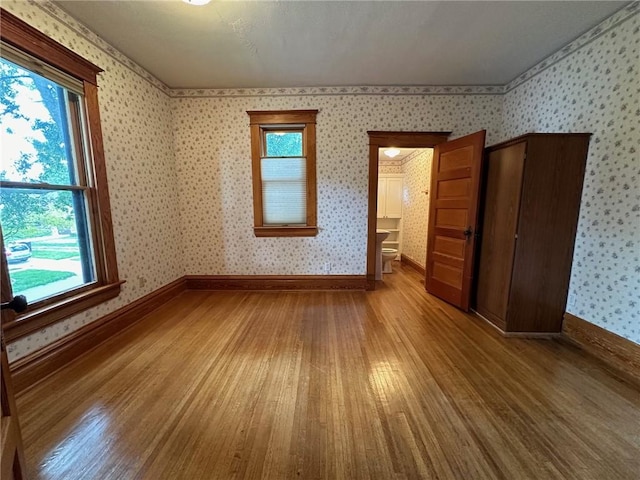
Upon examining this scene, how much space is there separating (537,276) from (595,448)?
1445 mm

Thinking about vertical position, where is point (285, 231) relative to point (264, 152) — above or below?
below

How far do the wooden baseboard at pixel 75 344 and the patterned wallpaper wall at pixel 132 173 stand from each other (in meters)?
0.05

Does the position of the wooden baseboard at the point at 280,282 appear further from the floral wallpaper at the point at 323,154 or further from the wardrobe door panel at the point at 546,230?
the wardrobe door panel at the point at 546,230

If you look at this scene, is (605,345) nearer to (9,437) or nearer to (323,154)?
(323,154)

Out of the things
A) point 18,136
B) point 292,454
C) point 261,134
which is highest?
point 261,134

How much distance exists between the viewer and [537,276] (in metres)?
2.47

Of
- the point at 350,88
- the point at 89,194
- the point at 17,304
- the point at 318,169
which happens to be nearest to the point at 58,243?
the point at 89,194

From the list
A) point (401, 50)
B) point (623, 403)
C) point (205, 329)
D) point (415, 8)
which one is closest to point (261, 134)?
point (401, 50)

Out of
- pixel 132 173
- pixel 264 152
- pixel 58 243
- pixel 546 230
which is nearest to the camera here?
pixel 58 243

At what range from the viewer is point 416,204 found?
514 cm

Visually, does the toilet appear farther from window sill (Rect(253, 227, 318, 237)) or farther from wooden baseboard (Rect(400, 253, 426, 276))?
window sill (Rect(253, 227, 318, 237))

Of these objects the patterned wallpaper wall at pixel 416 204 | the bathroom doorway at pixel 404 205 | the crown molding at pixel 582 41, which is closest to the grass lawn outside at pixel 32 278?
the bathroom doorway at pixel 404 205

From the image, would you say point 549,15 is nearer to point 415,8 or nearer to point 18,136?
point 415,8

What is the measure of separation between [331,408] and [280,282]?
2.25 m
